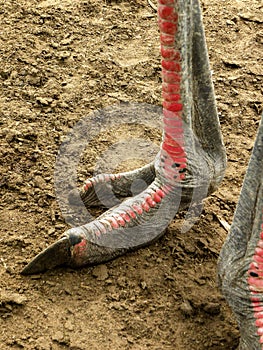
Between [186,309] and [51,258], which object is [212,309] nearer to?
[186,309]

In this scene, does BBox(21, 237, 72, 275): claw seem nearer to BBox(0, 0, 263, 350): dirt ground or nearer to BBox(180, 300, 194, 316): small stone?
BBox(0, 0, 263, 350): dirt ground

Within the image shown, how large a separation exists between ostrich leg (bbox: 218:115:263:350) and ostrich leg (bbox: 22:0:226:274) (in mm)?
539

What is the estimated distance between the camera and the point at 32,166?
356cm

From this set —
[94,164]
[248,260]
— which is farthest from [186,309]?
[94,164]

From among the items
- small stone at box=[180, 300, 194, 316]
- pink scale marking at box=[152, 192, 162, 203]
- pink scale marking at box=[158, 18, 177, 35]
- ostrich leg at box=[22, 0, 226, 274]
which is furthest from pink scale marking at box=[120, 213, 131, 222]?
pink scale marking at box=[158, 18, 177, 35]

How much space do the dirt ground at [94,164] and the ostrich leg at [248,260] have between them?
12.3 inches

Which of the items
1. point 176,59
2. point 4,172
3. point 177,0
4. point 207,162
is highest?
point 177,0

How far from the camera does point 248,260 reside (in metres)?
2.39

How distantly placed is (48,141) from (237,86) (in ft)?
3.83

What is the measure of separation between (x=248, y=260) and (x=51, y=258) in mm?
848

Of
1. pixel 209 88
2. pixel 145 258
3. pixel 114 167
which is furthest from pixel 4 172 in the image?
pixel 209 88

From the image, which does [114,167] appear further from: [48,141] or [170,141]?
[170,141]

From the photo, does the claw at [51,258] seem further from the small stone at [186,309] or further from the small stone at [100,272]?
the small stone at [186,309]

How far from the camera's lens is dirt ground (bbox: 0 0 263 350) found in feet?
9.16
